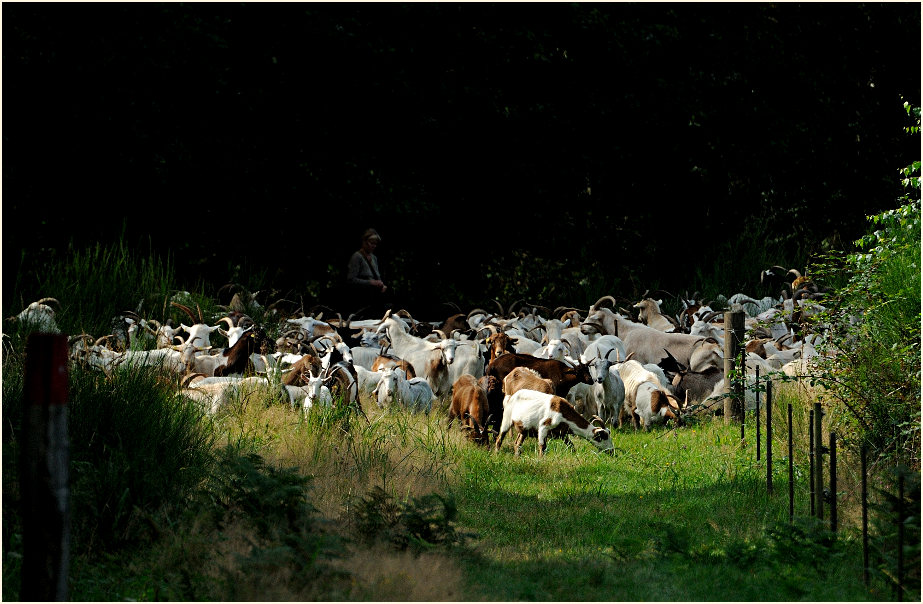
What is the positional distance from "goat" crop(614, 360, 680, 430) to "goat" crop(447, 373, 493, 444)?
6.30ft

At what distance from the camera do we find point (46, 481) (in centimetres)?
412

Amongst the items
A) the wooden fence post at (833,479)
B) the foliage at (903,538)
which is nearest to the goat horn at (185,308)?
the wooden fence post at (833,479)

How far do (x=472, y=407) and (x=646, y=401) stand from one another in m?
2.29

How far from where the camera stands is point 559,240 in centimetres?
2441

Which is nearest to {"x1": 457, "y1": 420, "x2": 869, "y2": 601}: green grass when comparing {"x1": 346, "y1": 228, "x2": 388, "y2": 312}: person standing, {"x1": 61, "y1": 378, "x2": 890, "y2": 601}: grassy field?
{"x1": 61, "y1": 378, "x2": 890, "y2": 601}: grassy field

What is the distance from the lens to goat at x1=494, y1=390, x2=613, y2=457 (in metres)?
9.99

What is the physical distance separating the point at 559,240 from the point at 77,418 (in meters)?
18.3

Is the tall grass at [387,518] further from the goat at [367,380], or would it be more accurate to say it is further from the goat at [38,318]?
the goat at [38,318]

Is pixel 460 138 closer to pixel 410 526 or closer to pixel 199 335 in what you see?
pixel 199 335

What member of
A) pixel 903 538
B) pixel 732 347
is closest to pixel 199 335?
pixel 732 347

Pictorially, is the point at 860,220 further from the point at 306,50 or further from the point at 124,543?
the point at 124,543

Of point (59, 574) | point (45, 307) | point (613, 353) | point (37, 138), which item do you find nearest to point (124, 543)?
point (59, 574)

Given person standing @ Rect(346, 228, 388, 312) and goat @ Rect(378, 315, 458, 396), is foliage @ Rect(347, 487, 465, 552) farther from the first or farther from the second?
person standing @ Rect(346, 228, 388, 312)

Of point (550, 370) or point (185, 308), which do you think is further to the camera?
point (185, 308)
